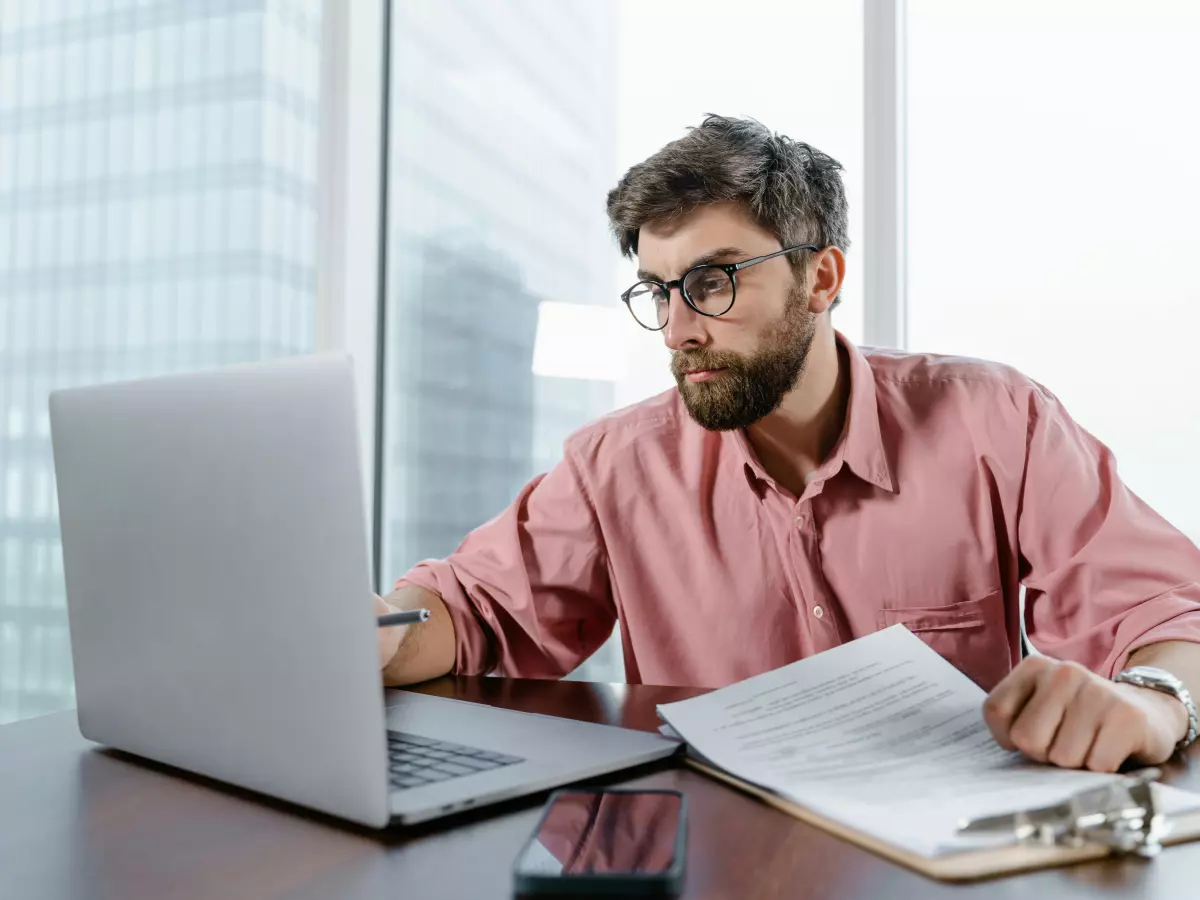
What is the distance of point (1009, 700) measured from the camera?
642mm

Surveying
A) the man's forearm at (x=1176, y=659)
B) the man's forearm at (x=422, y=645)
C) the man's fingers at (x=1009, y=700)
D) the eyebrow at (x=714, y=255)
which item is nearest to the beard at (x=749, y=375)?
the eyebrow at (x=714, y=255)

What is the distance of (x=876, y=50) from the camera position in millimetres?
1923

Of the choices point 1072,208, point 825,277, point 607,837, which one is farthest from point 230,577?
point 1072,208

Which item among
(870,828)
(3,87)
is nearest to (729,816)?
(870,828)

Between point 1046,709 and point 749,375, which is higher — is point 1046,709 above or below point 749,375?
below

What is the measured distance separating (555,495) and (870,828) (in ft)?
2.87

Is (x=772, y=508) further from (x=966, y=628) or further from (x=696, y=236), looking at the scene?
(x=696, y=236)

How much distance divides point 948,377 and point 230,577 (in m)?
1.01

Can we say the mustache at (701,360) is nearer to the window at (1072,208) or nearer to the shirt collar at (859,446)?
the shirt collar at (859,446)

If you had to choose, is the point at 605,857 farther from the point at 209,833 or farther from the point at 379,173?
the point at 379,173

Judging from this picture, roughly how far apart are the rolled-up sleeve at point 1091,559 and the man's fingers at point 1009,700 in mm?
324

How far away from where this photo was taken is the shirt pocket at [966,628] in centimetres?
118

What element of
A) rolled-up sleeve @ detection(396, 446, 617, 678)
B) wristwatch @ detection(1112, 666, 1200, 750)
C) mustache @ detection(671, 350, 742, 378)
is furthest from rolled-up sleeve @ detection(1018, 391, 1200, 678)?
rolled-up sleeve @ detection(396, 446, 617, 678)

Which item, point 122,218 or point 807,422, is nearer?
point 807,422
